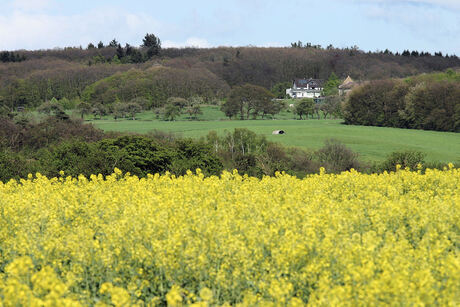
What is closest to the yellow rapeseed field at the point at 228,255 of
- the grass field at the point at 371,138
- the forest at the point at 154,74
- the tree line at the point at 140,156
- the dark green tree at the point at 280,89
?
the tree line at the point at 140,156

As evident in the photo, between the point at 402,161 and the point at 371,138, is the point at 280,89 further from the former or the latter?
the point at 402,161

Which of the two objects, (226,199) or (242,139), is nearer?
(226,199)

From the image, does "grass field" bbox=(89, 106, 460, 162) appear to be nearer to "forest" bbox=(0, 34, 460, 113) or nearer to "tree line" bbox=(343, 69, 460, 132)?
"tree line" bbox=(343, 69, 460, 132)

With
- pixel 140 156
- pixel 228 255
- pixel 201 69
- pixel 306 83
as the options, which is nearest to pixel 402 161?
pixel 140 156

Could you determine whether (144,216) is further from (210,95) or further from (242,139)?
(210,95)

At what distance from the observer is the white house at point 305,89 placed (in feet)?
551

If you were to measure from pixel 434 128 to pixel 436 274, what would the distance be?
6491 centimetres

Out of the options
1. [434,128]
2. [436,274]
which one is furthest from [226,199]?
[434,128]

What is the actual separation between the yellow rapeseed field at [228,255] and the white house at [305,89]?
513 feet

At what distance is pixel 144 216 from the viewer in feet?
31.9

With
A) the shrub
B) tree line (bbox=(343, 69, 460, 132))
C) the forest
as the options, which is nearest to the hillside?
the forest

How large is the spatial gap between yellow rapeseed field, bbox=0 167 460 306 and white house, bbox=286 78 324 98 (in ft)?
513

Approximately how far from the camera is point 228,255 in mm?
8141

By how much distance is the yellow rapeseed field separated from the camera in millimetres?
6371
